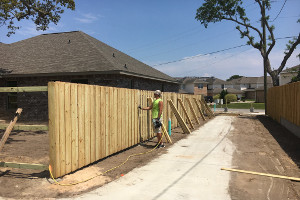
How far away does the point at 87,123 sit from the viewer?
5777 millimetres

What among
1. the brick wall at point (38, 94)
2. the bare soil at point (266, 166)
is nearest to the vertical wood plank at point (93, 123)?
the bare soil at point (266, 166)

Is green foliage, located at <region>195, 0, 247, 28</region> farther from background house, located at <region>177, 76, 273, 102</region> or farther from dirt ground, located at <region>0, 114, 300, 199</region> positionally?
background house, located at <region>177, 76, 273, 102</region>

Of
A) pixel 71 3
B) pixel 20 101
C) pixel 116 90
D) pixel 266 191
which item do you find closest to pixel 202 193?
pixel 266 191

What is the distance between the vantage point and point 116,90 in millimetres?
7188

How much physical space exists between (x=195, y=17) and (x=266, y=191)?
79.2 feet

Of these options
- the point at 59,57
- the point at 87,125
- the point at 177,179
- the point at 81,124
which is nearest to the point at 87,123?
the point at 87,125

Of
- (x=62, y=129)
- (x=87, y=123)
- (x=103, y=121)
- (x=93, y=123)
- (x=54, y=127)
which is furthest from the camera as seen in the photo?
(x=103, y=121)

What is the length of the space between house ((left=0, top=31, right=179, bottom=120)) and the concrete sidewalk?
27.6 feet

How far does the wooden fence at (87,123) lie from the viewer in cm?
486

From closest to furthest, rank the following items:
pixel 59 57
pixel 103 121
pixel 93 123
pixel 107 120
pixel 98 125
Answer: pixel 93 123 → pixel 98 125 → pixel 103 121 → pixel 107 120 → pixel 59 57

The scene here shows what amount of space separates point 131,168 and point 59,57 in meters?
13.1

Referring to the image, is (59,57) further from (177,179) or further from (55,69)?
(177,179)

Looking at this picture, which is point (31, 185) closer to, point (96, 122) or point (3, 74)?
point (96, 122)

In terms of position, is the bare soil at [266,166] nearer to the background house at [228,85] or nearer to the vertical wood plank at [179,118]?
the vertical wood plank at [179,118]
